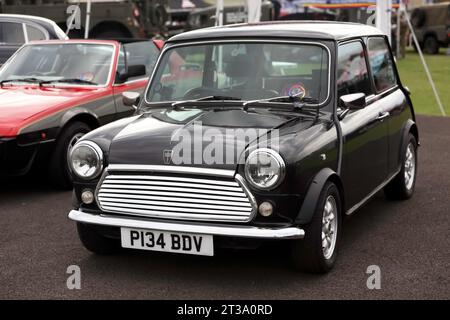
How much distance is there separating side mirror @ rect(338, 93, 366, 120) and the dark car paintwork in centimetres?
5

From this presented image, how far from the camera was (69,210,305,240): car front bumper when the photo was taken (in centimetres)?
401

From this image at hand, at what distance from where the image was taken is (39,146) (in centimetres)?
653

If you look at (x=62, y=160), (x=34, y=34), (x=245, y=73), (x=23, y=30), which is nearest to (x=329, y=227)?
(x=245, y=73)

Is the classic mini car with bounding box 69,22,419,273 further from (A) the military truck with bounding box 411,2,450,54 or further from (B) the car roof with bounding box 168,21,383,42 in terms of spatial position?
(A) the military truck with bounding box 411,2,450,54

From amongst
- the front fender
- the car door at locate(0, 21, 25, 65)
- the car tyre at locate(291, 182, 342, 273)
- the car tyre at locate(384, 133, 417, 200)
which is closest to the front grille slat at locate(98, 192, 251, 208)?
the front fender

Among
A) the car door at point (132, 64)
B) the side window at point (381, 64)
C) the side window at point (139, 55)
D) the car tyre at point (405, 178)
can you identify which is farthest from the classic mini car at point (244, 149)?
the side window at point (139, 55)

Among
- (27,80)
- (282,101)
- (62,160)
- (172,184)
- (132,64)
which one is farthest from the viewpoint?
(132,64)

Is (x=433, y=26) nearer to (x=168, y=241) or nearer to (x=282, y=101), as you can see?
(x=282, y=101)

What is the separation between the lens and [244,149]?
4.14 meters

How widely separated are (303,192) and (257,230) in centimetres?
38

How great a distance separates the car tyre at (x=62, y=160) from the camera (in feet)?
22.1

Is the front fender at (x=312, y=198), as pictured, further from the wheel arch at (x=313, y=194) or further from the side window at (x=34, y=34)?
the side window at (x=34, y=34)

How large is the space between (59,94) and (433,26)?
21429mm

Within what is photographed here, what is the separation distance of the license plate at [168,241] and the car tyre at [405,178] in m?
2.71
